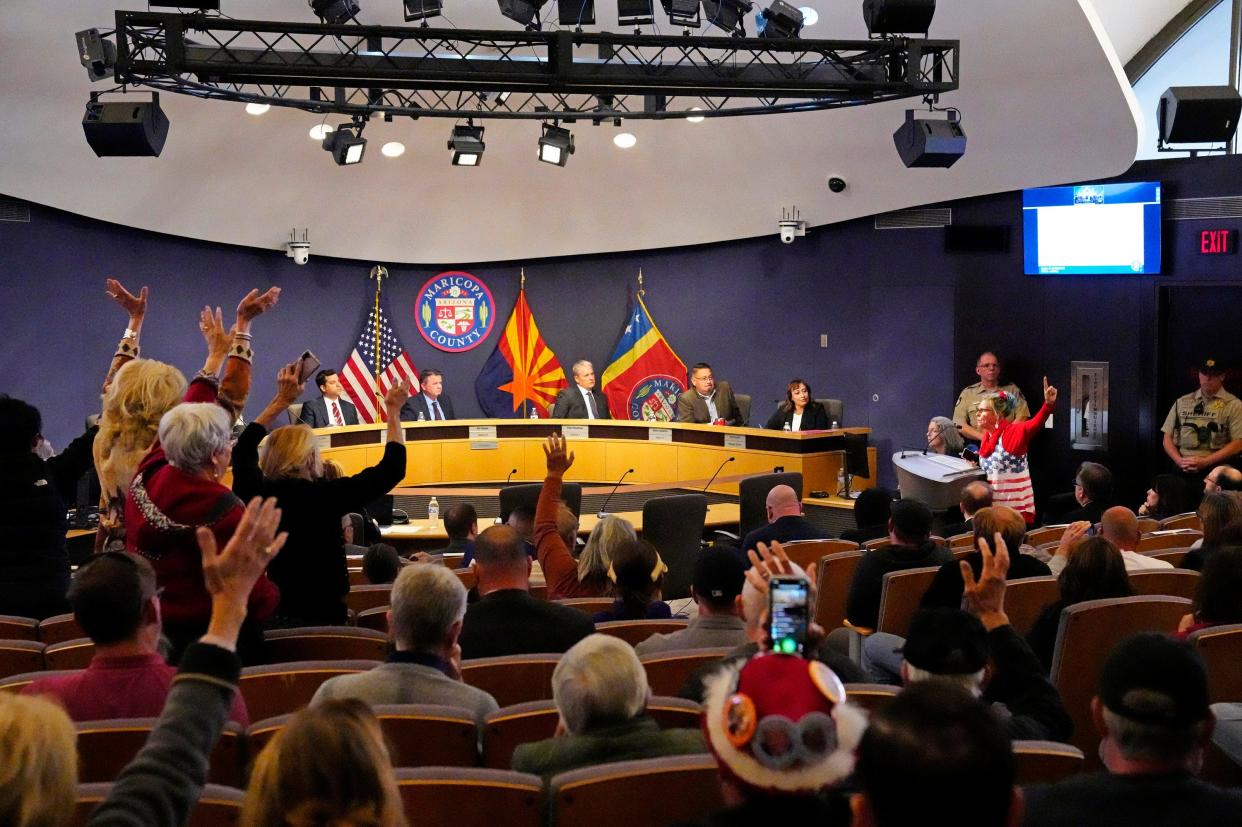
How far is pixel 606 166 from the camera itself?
13.2m

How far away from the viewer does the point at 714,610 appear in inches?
142

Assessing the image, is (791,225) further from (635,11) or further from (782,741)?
(782,741)

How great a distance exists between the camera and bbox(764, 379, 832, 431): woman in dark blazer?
11.2 metres

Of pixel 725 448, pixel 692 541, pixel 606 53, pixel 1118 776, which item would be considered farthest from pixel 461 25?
pixel 1118 776

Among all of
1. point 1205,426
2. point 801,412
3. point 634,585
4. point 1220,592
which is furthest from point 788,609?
point 801,412

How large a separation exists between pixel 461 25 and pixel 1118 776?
30.6 feet

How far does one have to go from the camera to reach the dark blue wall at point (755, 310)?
10.6 m

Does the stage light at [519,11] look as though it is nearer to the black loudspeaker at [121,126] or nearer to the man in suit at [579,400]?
the black loudspeaker at [121,126]

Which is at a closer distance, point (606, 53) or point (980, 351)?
point (606, 53)

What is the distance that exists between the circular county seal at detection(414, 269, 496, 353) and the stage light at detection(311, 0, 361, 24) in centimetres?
648

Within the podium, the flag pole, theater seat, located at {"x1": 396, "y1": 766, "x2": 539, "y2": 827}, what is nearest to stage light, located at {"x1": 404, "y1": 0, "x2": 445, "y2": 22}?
the podium

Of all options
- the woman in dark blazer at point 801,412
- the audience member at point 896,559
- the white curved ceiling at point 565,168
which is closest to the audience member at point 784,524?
the audience member at point 896,559

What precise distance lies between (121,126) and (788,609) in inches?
295

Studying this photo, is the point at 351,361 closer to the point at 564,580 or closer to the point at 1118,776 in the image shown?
the point at 564,580
